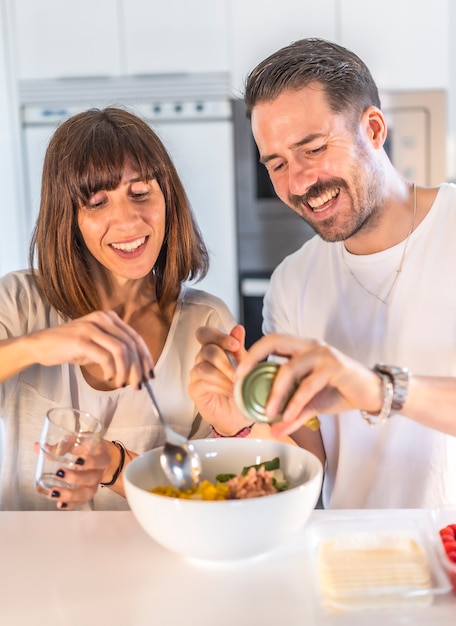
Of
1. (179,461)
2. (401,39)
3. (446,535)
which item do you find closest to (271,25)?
(401,39)

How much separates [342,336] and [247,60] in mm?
1756

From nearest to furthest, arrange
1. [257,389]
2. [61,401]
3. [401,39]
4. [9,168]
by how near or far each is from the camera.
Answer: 1. [257,389]
2. [61,401]
3. [401,39]
4. [9,168]

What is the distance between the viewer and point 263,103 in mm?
1372

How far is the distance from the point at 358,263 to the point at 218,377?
17.6 inches

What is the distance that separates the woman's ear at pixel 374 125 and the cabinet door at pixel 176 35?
63.3 inches

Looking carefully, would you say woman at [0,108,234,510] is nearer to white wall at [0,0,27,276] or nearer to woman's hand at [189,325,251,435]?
woman's hand at [189,325,251,435]

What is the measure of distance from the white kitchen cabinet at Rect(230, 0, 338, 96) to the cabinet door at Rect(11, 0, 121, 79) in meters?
0.49

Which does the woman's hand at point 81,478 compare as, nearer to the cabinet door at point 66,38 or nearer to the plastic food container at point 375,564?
the plastic food container at point 375,564

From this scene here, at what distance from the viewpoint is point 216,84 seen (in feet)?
9.43

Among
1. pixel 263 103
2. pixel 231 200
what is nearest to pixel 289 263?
pixel 263 103

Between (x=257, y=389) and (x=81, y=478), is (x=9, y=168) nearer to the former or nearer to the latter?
(x=81, y=478)

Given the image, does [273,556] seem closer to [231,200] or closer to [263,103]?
[263,103]

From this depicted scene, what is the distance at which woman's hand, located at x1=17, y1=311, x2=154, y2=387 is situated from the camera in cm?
107

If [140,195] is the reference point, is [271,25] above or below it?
above
